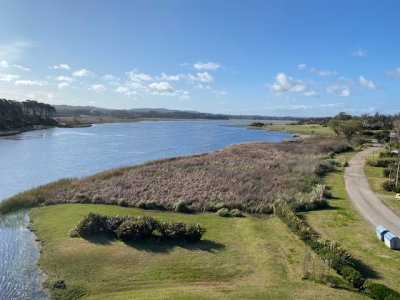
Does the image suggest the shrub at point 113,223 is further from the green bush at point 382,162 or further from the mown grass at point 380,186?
the green bush at point 382,162

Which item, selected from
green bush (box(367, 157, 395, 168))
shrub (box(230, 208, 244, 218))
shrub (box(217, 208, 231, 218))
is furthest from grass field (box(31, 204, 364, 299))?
green bush (box(367, 157, 395, 168))

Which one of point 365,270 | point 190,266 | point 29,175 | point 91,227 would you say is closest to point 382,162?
point 365,270

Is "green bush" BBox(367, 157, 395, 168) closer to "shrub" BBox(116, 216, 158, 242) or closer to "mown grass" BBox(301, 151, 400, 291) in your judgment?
"mown grass" BBox(301, 151, 400, 291)

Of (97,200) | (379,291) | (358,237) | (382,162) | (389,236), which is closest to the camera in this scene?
(379,291)

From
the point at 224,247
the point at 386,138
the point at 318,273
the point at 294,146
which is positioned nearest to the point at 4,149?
the point at 294,146

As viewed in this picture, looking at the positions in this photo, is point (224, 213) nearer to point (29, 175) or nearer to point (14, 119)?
point (29, 175)

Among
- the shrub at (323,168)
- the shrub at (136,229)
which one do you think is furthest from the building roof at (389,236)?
the shrub at (323,168)
